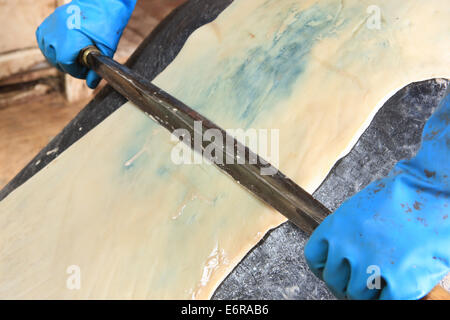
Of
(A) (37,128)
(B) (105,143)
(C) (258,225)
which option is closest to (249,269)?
(C) (258,225)

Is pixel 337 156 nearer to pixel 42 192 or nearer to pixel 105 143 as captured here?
pixel 105 143

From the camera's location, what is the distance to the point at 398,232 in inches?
32.4

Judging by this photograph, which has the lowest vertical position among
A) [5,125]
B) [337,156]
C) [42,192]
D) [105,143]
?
[5,125]

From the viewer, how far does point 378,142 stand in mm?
1117

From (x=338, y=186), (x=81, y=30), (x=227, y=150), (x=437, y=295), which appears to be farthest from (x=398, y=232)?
(x=81, y=30)

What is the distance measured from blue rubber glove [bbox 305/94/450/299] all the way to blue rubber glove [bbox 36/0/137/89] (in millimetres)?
1041

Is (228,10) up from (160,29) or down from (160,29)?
up

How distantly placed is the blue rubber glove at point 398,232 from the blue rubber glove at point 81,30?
3.42 ft

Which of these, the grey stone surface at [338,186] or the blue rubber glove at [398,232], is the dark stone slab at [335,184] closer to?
the grey stone surface at [338,186]

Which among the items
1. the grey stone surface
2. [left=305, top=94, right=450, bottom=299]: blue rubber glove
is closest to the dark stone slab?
the grey stone surface

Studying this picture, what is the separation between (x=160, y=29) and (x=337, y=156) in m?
0.85

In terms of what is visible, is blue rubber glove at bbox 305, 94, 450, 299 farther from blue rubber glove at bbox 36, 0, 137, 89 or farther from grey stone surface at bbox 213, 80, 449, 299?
blue rubber glove at bbox 36, 0, 137, 89

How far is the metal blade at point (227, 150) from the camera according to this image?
3.25ft

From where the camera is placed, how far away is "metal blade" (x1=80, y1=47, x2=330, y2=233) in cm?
99
